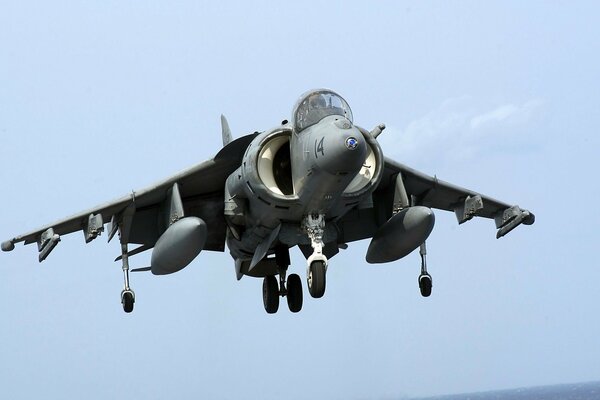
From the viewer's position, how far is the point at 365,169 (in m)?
15.2

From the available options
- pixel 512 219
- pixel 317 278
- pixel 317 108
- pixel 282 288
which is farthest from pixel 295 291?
pixel 512 219

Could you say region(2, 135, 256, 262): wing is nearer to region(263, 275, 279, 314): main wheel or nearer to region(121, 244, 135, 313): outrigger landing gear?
region(121, 244, 135, 313): outrigger landing gear

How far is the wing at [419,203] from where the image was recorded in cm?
1798

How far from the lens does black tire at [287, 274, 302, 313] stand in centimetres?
1820

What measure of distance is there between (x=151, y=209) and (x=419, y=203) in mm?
5202

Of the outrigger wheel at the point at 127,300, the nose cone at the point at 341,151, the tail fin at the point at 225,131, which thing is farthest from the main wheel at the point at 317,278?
the tail fin at the point at 225,131

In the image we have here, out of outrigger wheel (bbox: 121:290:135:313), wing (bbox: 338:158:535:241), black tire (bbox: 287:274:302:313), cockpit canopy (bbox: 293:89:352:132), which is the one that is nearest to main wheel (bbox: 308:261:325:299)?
cockpit canopy (bbox: 293:89:352:132)

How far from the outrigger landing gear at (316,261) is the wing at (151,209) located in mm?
2468

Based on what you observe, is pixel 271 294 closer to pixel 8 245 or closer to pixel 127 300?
pixel 127 300

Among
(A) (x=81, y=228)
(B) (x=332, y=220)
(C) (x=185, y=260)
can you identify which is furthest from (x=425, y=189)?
(A) (x=81, y=228)

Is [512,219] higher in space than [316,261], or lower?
higher

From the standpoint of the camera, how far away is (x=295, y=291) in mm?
18188

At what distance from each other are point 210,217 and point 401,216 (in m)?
3.65

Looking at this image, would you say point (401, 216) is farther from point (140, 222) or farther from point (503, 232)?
point (140, 222)
